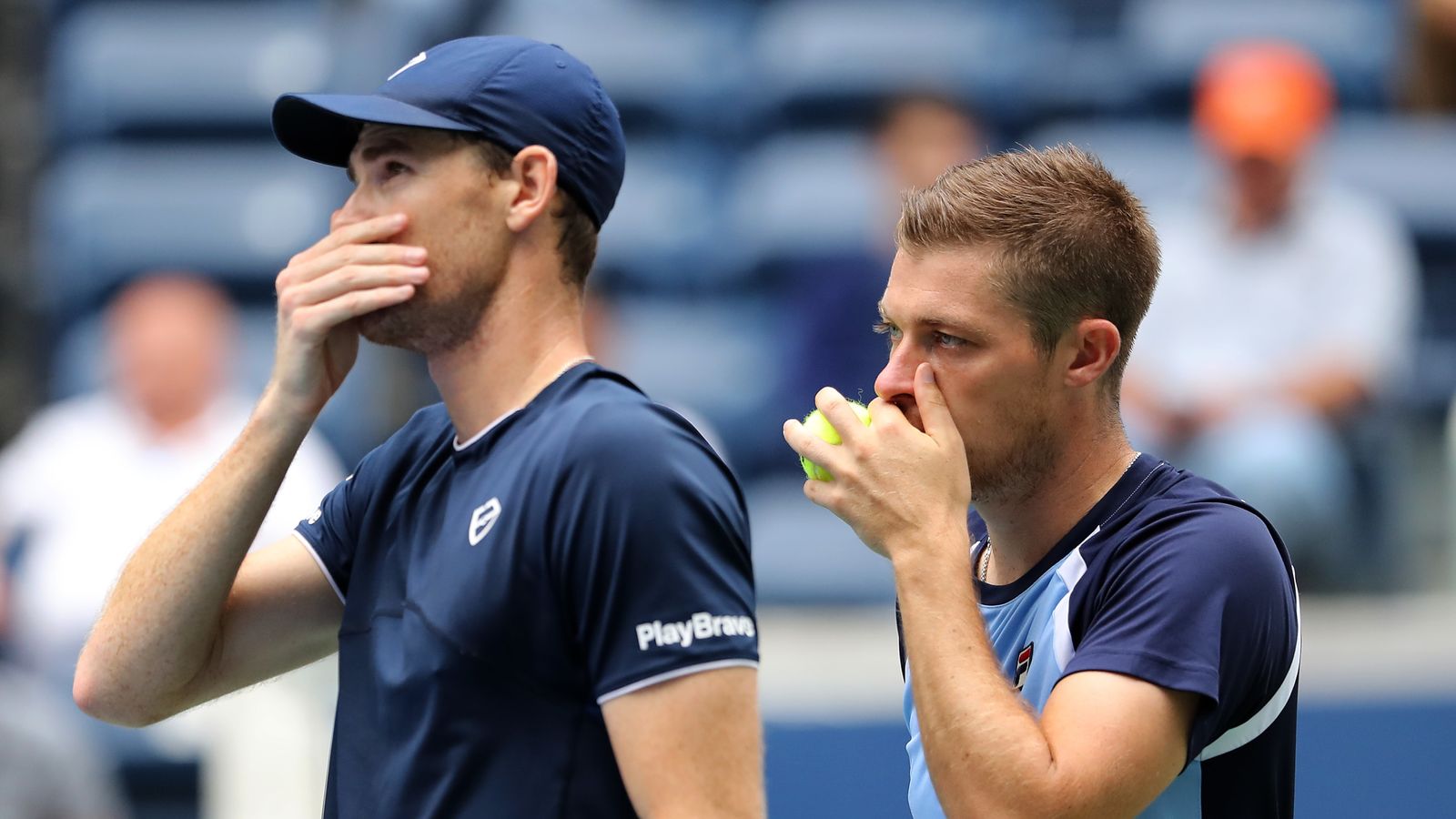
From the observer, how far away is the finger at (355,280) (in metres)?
2.69

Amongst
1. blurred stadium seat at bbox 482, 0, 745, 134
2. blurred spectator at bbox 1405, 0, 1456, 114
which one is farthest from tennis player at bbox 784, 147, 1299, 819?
blurred stadium seat at bbox 482, 0, 745, 134

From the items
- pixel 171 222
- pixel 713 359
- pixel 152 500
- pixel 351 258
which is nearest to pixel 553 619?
pixel 351 258

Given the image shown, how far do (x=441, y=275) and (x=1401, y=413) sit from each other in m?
4.94

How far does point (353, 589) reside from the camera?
2783mm

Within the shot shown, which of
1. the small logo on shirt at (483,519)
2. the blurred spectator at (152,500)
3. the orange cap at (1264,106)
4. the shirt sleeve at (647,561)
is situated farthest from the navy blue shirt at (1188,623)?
the orange cap at (1264,106)

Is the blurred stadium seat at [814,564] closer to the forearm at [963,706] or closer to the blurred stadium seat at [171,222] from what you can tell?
the blurred stadium seat at [171,222]

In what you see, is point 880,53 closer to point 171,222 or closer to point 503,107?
point 171,222

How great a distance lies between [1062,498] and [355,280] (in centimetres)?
108

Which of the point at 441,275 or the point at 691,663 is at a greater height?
the point at 441,275

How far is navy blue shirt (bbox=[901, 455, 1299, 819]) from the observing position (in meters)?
2.32

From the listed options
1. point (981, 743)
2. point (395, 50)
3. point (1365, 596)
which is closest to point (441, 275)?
point (981, 743)

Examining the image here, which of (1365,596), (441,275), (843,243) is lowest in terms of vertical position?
(1365,596)

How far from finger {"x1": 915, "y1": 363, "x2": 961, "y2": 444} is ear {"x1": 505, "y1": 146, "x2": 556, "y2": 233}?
25.2 inches

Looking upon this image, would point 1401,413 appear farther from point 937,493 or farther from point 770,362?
point 937,493
